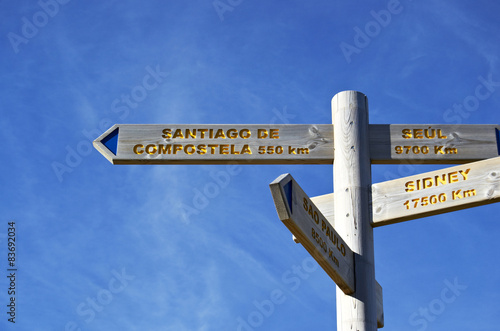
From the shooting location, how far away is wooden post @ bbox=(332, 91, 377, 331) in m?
3.96

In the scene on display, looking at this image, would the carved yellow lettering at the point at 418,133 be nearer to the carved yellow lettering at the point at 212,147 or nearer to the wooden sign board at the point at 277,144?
the wooden sign board at the point at 277,144

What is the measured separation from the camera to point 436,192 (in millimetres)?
4168

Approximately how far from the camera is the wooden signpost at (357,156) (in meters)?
4.05

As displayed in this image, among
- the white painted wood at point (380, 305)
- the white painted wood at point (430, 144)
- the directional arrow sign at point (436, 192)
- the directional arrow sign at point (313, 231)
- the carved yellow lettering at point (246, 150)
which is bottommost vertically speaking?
the directional arrow sign at point (313, 231)

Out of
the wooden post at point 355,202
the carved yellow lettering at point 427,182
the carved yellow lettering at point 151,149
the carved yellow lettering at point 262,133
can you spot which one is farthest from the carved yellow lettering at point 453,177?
the carved yellow lettering at point 151,149

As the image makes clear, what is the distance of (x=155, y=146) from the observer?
4.45 meters

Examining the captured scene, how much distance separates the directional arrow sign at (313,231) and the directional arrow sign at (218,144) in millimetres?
791

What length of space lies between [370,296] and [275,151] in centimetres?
112

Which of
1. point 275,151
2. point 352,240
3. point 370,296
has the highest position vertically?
point 275,151

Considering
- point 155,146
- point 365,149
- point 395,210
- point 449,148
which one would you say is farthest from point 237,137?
point 449,148

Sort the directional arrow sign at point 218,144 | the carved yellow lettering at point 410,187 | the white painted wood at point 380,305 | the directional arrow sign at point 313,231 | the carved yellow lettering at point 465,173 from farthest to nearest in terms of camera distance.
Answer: the white painted wood at point 380,305 < the directional arrow sign at point 218,144 < the carved yellow lettering at point 410,187 < the carved yellow lettering at point 465,173 < the directional arrow sign at point 313,231

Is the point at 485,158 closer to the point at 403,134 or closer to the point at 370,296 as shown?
the point at 403,134

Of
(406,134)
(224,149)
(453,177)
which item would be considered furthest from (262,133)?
(453,177)

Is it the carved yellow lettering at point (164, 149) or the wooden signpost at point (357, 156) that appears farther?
the carved yellow lettering at point (164, 149)
